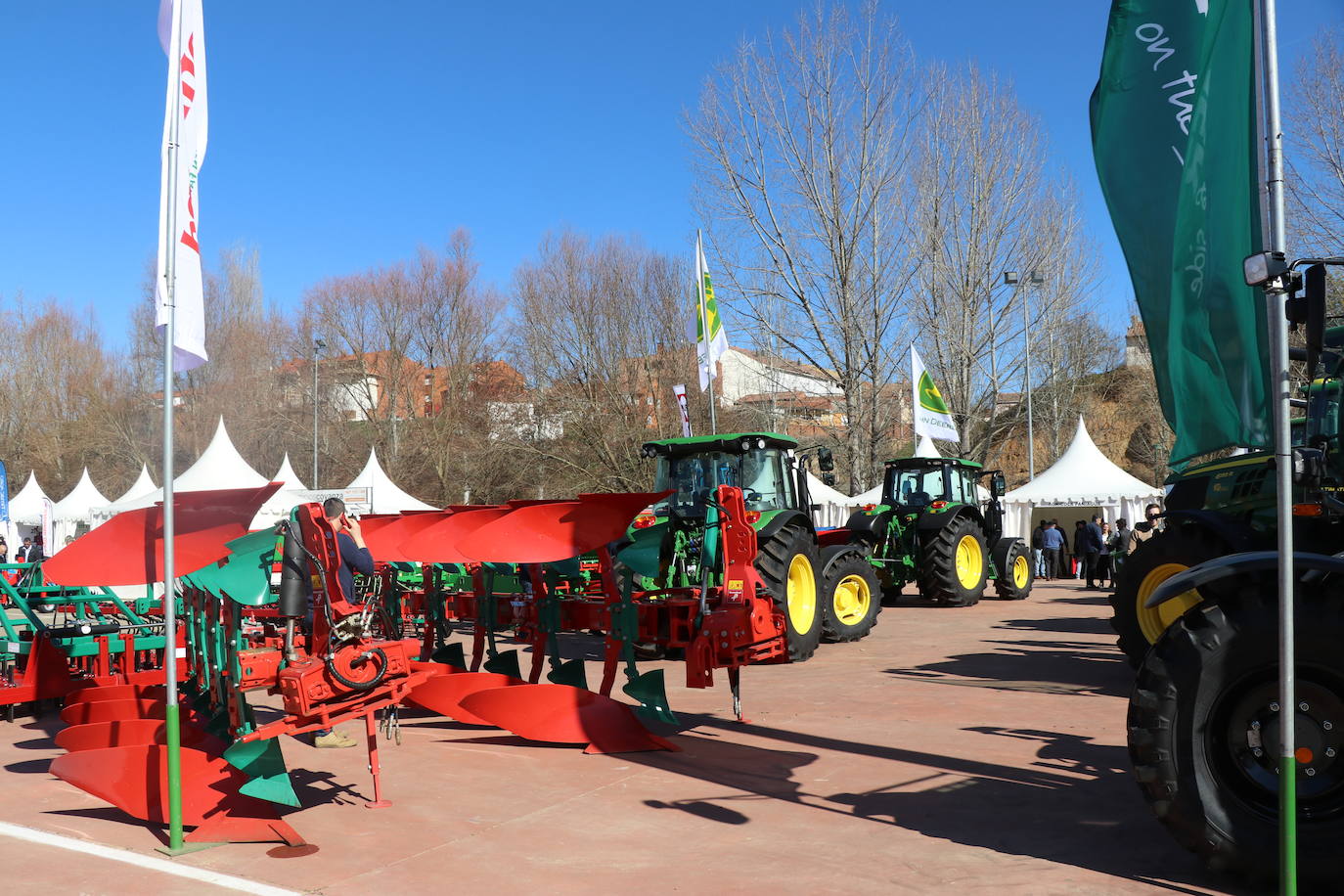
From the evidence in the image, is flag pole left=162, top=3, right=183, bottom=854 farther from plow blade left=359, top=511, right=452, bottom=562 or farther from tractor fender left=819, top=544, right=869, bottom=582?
tractor fender left=819, top=544, right=869, bottom=582

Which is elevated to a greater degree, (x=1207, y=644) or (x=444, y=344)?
(x=444, y=344)

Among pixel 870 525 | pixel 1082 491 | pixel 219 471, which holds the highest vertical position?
pixel 219 471

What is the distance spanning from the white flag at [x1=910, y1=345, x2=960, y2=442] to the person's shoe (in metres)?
13.7

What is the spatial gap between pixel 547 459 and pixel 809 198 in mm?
11915

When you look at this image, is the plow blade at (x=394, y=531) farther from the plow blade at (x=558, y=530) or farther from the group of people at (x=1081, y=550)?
the group of people at (x=1081, y=550)

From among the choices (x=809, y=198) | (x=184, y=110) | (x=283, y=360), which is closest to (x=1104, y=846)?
(x=184, y=110)

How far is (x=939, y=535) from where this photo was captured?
632 inches

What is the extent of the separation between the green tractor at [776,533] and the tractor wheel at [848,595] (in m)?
0.01

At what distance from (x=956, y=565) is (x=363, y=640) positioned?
39.3 feet

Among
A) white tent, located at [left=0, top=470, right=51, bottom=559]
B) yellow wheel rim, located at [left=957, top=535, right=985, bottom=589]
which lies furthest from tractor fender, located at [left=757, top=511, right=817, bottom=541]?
white tent, located at [left=0, top=470, right=51, bottom=559]

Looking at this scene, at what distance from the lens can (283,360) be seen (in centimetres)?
4178

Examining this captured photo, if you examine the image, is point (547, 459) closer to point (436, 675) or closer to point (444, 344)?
point (444, 344)

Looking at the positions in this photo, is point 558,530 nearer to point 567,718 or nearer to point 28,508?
point 567,718

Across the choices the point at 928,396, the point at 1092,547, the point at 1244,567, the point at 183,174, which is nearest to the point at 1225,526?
the point at 1244,567
